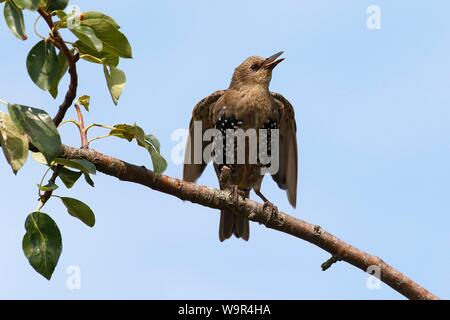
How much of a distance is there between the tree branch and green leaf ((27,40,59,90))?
677 millimetres

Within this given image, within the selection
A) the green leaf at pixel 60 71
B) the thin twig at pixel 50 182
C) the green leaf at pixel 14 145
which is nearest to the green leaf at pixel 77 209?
the thin twig at pixel 50 182

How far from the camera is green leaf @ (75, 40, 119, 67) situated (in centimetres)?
332

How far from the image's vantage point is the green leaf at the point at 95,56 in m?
3.32

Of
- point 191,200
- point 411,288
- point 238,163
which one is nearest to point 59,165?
point 191,200

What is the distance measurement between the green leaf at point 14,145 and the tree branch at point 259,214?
2.32 ft

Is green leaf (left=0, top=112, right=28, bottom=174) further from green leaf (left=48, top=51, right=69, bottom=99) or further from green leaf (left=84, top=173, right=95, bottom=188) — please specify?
green leaf (left=84, top=173, right=95, bottom=188)

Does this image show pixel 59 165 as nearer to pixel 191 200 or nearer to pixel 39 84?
pixel 39 84

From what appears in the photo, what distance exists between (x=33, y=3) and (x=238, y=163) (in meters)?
4.48

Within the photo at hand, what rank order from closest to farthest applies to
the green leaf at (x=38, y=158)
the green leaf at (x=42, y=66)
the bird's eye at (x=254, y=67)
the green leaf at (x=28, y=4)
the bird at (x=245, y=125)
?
the green leaf at (x=28, y=4) < the green leaf at (x=42, y=66) < the green leaf at (x=38, y=158) < the bird at (x=245, y=125) < the bird's eye at (x=254, y=67)

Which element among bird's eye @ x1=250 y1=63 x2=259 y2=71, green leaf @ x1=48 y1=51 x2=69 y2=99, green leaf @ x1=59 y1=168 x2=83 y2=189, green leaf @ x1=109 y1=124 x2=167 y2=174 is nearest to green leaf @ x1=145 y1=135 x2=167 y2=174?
green leaf @ x1=109 y1=124 x2=167 y2=174

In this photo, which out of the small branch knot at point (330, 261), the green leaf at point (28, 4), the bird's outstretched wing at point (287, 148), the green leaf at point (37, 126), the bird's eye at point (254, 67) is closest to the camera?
the green leaf at point (28, 4)

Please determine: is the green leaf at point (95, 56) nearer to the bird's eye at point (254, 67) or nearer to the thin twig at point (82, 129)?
the thin twig at point (82, 129)

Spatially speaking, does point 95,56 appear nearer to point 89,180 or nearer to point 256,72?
point 89,180

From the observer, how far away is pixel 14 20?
9.24ft
